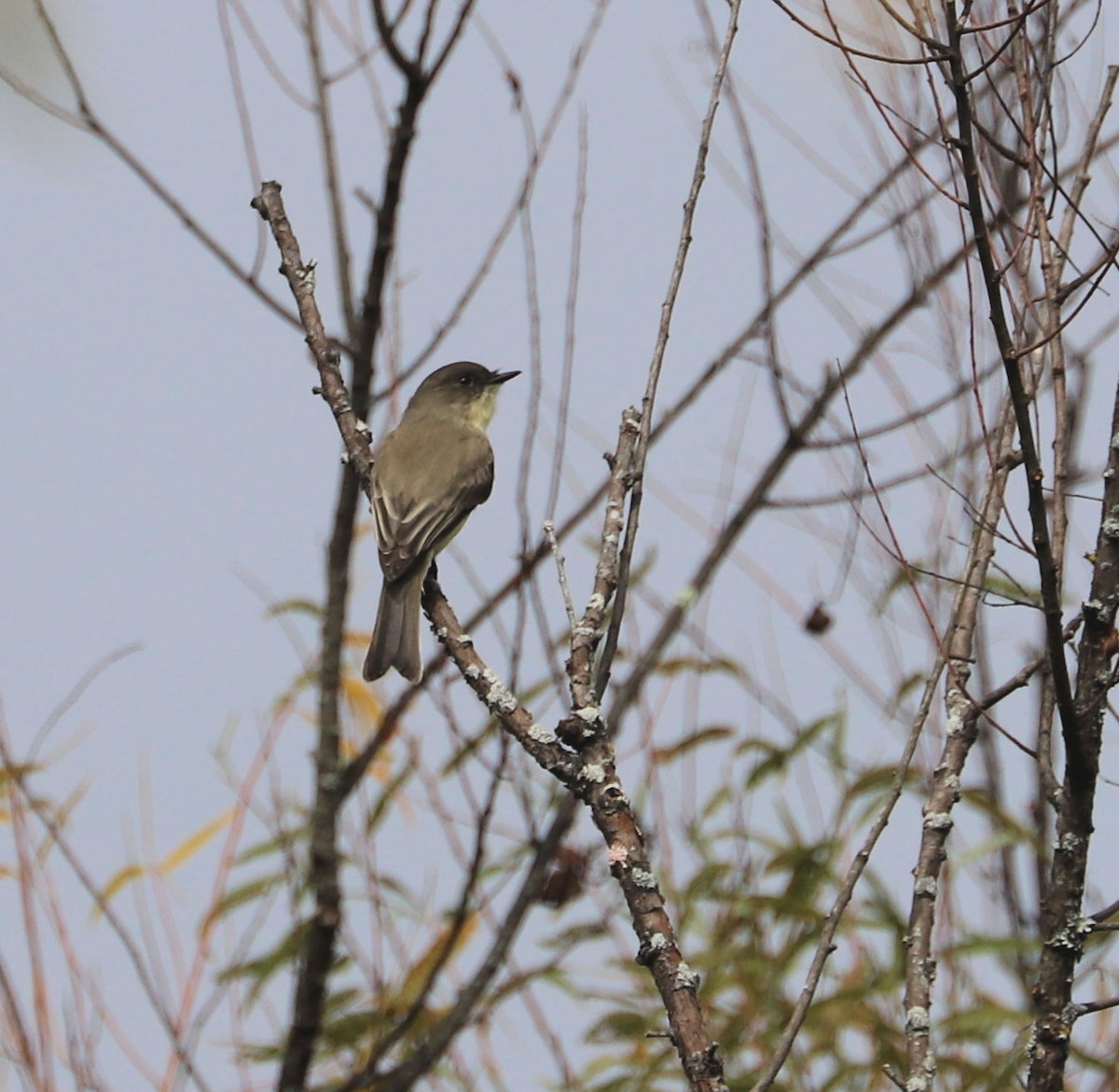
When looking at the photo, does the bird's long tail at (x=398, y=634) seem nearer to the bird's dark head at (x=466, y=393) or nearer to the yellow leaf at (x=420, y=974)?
the yellow leaf at (x=420, y=974)

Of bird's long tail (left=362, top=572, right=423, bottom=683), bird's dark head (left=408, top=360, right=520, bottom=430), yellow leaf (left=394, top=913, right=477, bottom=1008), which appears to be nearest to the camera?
bird's long tail (left=362, top=572, right=423, bottom=683)

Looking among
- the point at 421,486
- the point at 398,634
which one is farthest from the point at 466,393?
the point at 398,634

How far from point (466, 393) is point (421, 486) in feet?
3.76

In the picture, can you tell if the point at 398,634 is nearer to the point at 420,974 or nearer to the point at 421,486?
the point at 421,486

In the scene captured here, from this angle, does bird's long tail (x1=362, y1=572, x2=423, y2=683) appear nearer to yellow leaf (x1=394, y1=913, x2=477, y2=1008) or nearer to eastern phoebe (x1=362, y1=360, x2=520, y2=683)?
eastern phoebe (x1=362, y1=360, x2=520, y2=683)

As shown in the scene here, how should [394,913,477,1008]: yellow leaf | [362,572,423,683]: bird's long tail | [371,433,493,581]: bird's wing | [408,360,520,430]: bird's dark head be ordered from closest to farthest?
[362,572,423,683]: bird's long tail < [371,433,493,581]: bird's wing < [394,913,477,1008]: yellow leaf < [408,360,520,430]: bird's dark head

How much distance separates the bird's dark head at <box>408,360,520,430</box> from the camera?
560cm

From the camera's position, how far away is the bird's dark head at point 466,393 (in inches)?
221

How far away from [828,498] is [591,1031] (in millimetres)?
1594

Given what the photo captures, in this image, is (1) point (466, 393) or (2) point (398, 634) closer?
(2) point (398, 634)

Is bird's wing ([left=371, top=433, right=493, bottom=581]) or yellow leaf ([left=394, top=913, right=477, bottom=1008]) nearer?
bird's wing ([left=371, top=433, right=493, bottom=581])

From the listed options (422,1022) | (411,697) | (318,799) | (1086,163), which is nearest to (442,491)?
(411,697)

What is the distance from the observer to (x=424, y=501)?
4.46m

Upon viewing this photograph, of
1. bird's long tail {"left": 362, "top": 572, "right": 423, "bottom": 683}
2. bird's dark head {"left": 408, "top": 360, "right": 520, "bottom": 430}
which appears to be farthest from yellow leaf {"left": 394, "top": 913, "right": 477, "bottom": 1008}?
bird's dark head {"left": 408, "top": 360, "right": 520, "bottom": 430}
